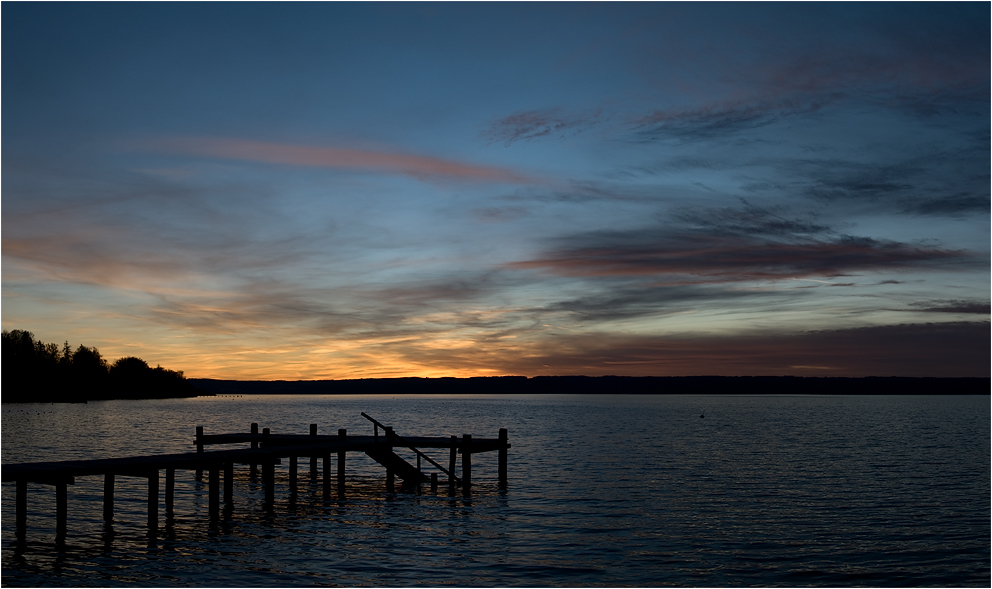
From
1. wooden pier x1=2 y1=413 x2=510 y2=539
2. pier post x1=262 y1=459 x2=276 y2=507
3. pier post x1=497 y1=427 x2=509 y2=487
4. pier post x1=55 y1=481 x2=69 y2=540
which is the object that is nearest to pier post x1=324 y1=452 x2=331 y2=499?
wooden pier x1=2 y1=413 x2=510 y2=539

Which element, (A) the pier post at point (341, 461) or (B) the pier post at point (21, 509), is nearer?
(B) the pier post at point (21, 509)

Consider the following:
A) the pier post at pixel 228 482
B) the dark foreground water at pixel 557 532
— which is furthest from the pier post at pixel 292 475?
the pier post at pixel 228 482

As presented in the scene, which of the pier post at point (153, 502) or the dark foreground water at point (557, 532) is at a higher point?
the pier post at point (153, 502)

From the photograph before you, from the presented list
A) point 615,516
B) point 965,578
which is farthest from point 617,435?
point 965,578

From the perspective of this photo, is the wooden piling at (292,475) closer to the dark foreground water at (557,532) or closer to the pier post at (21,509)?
the dark foreground water at (557,532)

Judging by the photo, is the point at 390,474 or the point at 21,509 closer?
the point at 21,509

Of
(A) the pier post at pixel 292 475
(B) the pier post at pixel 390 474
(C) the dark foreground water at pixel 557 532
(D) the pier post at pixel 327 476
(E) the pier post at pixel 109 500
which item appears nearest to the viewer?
(C) the dark foreground water at pixel 557 532

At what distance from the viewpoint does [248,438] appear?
41.6 metres

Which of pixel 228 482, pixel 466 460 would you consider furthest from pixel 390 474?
pixel 228 482

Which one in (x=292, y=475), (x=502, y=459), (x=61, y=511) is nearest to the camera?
(x=61, y=511)

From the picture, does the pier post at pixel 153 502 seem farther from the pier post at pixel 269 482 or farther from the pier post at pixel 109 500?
the pier post at pixel 269 482

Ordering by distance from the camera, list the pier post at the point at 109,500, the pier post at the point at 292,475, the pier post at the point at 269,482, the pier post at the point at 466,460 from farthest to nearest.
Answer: the pier post at the point at 466,460
the pier post at the point at 292,475
the pier post at the point at 269,482
the pier post at the point at 109,500

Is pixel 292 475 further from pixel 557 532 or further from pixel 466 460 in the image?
pixel 557 532

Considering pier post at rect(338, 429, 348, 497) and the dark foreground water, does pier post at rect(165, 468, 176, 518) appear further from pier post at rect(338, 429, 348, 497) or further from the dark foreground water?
pier post at rect(338, 429, 348, 497)
